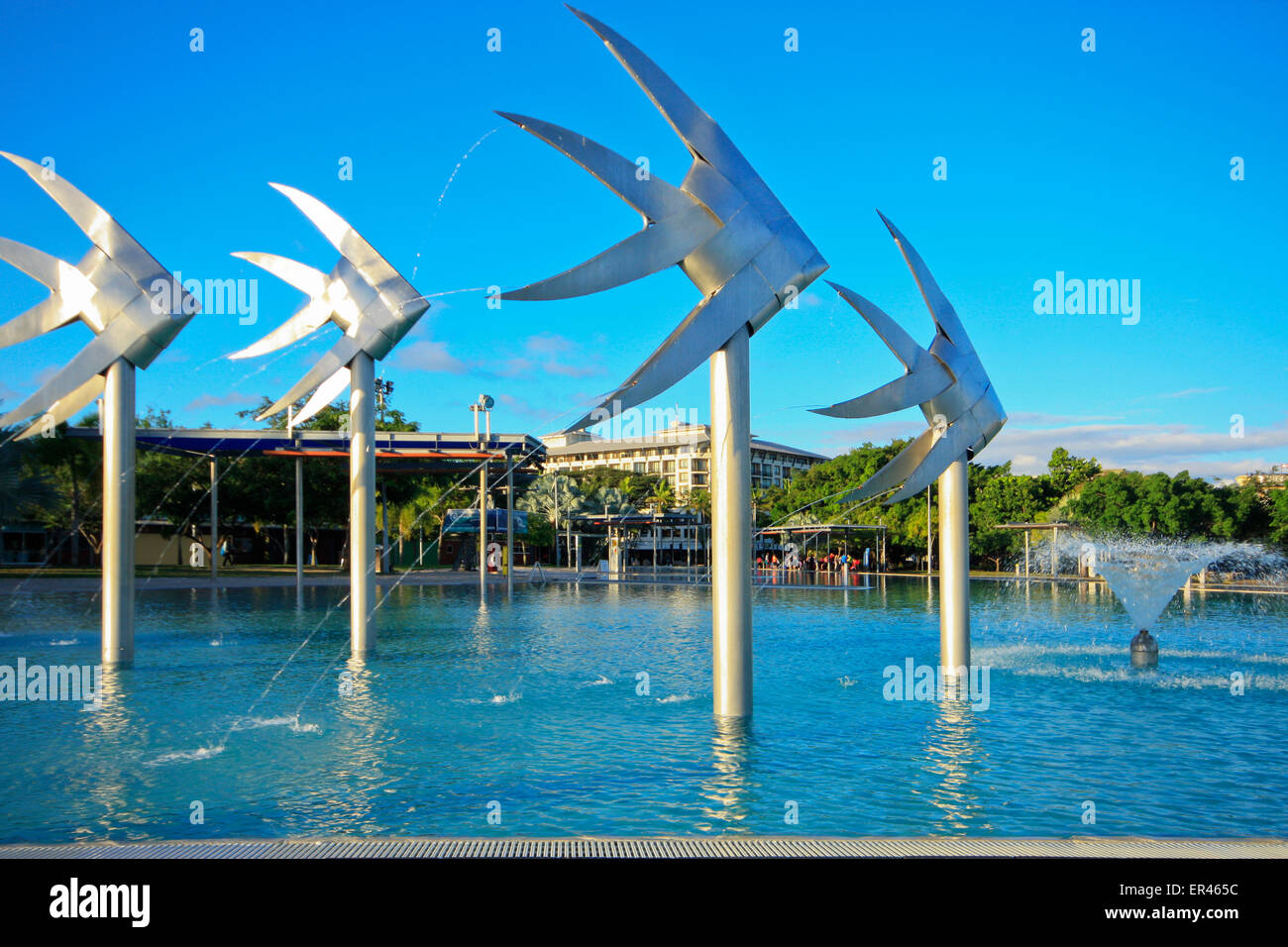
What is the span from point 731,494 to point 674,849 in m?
4.56

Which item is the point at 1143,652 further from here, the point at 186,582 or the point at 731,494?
the point at 186,582

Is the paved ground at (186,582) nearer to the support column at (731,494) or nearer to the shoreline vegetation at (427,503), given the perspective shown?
the shoreline vegetation at (427,503)

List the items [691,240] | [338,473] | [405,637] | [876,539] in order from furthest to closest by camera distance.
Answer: [876,539]
[338,473]
[405,637]
[691,240]

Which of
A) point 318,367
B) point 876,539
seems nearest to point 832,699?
point 318,367

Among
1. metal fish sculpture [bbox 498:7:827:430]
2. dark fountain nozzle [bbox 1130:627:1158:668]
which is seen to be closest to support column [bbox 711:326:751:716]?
metal fish sculpture [bbox 498:7:827:430]

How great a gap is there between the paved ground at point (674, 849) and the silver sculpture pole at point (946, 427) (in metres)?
6.63

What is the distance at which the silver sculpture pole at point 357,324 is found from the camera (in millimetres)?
14852

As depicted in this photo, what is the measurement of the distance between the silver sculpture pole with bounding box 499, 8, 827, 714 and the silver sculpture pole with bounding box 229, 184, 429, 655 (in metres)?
7.09

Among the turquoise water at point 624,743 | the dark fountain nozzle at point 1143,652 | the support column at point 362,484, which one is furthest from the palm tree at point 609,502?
the dark fountain nozzle at point 1143,652

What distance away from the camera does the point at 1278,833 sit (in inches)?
266

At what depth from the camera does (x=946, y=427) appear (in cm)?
1229

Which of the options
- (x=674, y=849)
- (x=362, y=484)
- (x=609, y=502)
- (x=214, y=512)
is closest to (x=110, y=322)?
(x=362, y=484)
